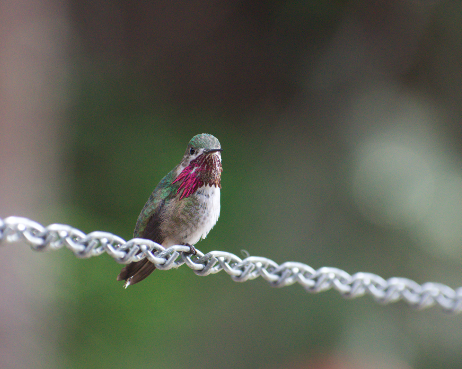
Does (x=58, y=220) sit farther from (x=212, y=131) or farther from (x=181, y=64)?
(x=181, y=64)

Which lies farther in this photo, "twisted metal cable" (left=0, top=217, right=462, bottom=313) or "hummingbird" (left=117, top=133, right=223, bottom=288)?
"hummingbird" (left=117, top=133, right=223, bottom=288)

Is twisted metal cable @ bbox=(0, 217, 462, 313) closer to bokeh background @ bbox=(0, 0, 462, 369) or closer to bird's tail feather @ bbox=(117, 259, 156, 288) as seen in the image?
bird's tail feather @ bbox=(117, 259, 156, 288)

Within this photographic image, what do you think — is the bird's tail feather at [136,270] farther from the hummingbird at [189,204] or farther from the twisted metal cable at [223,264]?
the twisted metal cable at [223,264]

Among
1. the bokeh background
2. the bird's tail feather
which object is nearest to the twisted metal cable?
the bird's tail feather

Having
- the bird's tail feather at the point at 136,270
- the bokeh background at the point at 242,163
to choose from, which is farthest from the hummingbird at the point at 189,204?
the bokeh background at the point at 242,163

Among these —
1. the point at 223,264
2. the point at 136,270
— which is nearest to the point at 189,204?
the point at 136,270

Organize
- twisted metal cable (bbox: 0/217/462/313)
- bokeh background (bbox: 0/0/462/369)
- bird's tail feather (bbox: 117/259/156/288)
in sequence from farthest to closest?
1. bokeh background (bbox: 0/0/462/369)
2. bird's tail feather (bbox: 117/259/156/288)
3. twisted metal cable (bbox: 0/217/462/313)
